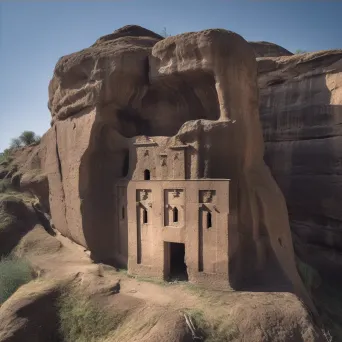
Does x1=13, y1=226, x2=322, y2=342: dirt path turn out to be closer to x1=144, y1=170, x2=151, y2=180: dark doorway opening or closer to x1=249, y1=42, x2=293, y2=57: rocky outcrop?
x1=144, y1=170, x2=151, y2=180: dark doorway opening

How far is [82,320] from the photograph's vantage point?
9727 millimetres

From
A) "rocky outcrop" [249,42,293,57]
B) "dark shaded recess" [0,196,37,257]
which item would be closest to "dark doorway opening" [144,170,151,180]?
"dark shaded recess" [0,196,37,257]

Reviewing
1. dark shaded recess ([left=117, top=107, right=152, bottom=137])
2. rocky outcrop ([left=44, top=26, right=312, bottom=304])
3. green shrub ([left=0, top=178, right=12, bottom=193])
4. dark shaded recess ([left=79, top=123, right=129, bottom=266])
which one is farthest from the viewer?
green shrub ([left=0, top=178, right=12, bottom=193])

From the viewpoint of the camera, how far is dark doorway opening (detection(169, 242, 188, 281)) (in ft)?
37.9

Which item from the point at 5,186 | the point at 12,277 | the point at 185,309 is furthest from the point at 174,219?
the point at 5,186

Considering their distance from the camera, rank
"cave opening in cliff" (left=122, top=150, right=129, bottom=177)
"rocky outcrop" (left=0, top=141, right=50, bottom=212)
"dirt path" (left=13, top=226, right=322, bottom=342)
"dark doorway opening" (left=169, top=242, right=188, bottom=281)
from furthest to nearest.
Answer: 1. "rocky outcrop" (left=0, top=141, right=50, bottom=212)
2. "cave opening in cliff" (left=122, top=150, right=129, bottom=177)
3. "dark doorway opening" (left=169, top=242, right=188, bottom=281)
4. "dirt path" (left=13, top=226, right=322, bottom=342)

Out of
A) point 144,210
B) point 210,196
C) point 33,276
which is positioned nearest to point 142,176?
point 144,210

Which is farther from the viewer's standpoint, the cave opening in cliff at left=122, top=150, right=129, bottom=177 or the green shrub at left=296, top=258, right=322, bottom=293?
the green shrub at left=296, top=258, right=322, bottom=293

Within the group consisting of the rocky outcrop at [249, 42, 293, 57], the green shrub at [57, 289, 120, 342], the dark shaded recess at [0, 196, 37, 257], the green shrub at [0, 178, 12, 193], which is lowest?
the green shrub at [57, 289, 120, 342]

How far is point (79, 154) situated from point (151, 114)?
3.61m

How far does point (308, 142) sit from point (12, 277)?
15661 millimetres

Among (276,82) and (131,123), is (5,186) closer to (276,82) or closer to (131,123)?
(131,123)

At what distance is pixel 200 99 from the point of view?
12.8m

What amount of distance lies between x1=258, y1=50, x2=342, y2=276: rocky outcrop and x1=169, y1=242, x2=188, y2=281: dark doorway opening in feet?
22.9
